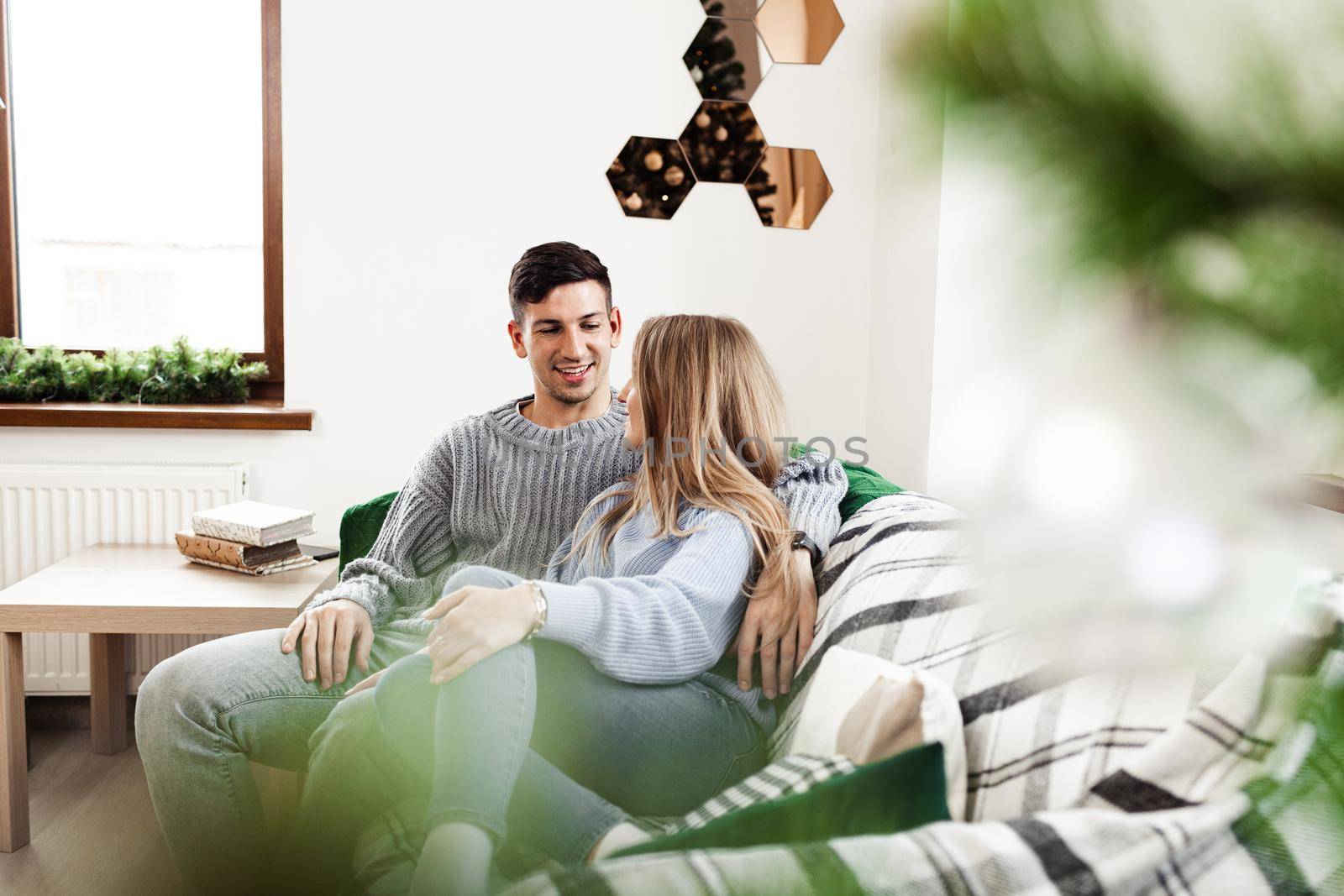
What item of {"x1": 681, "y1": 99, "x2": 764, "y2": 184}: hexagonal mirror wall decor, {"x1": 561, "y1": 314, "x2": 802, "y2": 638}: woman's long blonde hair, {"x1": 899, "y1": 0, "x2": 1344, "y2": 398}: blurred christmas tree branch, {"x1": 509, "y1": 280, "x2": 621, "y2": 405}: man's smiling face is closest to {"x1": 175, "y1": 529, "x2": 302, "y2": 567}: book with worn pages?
{"x1": 509, "y1": 280, "x2": 621, "y2": 405}: man's smiling face

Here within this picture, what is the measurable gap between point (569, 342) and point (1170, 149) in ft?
5.69

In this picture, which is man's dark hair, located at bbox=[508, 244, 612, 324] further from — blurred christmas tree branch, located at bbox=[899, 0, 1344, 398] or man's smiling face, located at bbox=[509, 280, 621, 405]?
blurred christmas tree branch, located at bbox=[899, 0, 1344, 398]

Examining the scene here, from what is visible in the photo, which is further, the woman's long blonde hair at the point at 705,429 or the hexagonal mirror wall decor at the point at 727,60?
the hexagonal mirror wall decor at the point at 727,60

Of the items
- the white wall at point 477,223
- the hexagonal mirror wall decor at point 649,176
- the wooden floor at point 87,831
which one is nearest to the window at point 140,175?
the white wall at point 477,223

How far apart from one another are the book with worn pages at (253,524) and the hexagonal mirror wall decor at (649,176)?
3.76 feet

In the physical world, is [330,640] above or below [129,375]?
below

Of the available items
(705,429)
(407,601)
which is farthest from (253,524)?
(705,429)

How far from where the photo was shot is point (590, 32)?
Result: 250cm

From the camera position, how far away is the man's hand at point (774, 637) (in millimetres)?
1382

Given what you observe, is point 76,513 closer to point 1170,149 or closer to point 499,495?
point 499,495

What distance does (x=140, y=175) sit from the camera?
2.64 m

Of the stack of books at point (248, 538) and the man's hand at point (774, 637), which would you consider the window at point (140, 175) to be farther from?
the man's hand at point (774, 637)

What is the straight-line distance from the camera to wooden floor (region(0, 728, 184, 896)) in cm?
180

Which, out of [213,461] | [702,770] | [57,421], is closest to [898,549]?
[702,770]
